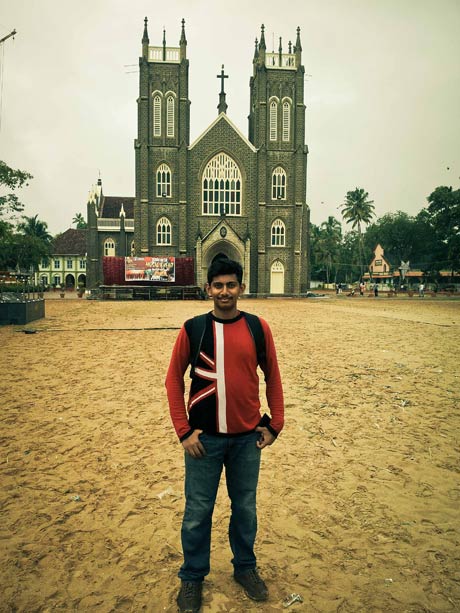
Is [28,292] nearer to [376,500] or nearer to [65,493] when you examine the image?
[65,493]

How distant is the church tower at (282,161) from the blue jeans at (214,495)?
1516 inches

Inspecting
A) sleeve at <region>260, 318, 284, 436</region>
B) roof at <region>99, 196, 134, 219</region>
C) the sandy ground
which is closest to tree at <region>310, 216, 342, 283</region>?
roof at <region>99, 196, 134, 219</region>

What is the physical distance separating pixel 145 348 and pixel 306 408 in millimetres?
5883

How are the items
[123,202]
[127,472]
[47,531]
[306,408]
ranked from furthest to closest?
[123,202]
[306,408]
[127,472]
[47,531]

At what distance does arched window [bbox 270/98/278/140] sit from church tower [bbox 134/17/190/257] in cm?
814

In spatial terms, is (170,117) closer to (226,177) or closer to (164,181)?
(164,181)

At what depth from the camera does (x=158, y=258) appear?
3819 centimetres

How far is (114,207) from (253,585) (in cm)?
5570

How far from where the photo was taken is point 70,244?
70688 mm

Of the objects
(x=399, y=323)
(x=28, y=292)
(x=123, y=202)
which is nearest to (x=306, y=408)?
(x=399, y=323)

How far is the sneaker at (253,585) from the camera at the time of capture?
2.54 metres

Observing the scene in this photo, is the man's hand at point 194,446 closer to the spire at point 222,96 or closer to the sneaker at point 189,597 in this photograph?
the sneaker at point 189,597

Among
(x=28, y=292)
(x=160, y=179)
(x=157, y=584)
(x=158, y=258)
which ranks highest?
(x=160, y=179)

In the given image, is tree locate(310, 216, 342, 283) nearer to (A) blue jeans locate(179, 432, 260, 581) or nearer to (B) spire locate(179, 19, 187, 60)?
(B) spire locate(179, 19, 187, 60)
